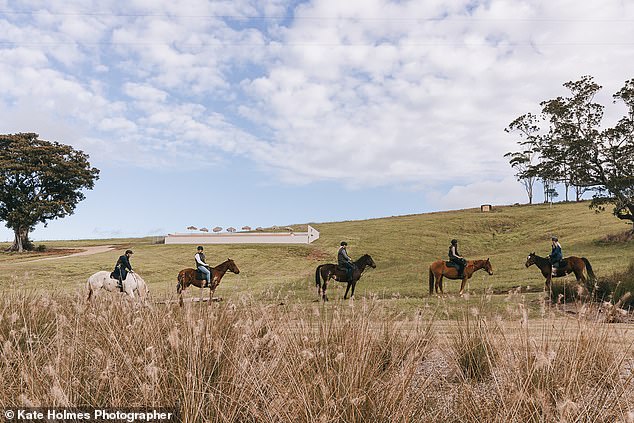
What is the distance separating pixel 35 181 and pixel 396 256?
1666 inches

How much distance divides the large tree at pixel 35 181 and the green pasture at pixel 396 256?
6.68 meters

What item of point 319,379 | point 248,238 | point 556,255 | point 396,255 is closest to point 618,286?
point 556,255

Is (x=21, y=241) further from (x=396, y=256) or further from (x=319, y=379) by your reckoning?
(x=319, y=379)

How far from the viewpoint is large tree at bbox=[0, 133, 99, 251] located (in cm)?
5284

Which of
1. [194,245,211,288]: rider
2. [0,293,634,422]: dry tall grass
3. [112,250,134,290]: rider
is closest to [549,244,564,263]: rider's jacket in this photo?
[194,245,211,288]: rider

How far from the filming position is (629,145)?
37.7 m

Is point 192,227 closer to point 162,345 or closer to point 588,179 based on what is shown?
point 588,179

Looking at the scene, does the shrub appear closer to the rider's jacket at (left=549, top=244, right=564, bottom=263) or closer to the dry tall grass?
the rider's jacket at (left=549, top=244, right=564, bottom=263)

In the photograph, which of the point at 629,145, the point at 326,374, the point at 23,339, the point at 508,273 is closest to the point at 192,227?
the point at 508,273

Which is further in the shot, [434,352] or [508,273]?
[508,273]

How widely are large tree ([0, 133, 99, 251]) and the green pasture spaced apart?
668cm

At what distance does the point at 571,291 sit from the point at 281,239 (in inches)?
1460

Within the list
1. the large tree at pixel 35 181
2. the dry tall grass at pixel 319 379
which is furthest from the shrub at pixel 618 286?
the large tree at pixel 35 181

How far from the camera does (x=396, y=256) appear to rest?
43.7m
